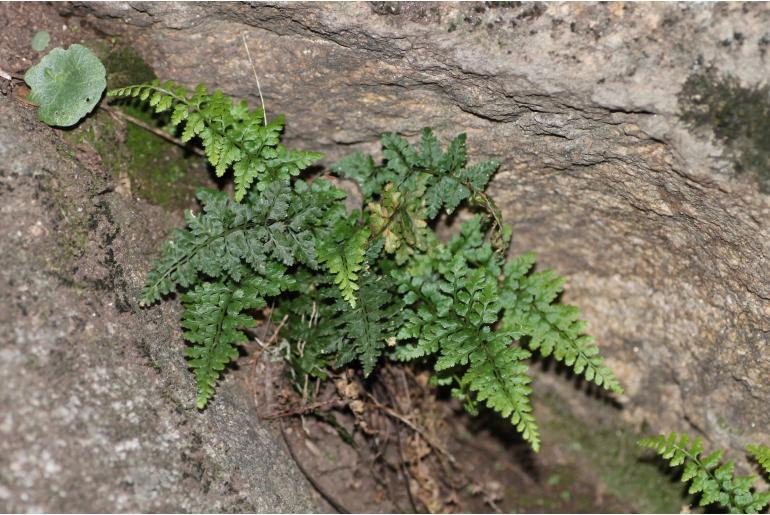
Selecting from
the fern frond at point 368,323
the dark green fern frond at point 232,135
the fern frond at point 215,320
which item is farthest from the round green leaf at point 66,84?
the fern frond at point 368,323

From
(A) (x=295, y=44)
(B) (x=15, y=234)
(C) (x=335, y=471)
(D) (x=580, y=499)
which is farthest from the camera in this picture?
(D) (x=580, y=499)

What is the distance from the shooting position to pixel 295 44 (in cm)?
453

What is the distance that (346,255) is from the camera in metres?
4.32

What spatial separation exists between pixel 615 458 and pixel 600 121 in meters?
2.83

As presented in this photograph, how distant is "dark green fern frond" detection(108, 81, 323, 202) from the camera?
432 centimetres

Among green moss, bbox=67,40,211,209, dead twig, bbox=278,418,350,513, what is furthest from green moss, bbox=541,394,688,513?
green moss, bbox=67,40,211,209

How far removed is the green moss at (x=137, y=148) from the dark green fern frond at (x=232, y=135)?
34cm

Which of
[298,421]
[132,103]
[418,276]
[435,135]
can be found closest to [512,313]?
[418,276]

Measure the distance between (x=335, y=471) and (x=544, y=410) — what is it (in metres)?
1.81

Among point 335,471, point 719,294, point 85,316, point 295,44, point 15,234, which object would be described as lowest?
point 335,471

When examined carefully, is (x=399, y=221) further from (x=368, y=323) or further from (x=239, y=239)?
(x=239, y=239)

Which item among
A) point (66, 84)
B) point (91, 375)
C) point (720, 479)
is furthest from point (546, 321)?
point (66, 84)

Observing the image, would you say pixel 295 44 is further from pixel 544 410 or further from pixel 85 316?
pixel 544 410

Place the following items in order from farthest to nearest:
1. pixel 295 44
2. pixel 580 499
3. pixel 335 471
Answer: pixel 580 499 < pixel 335 471 < pixel 295 44
